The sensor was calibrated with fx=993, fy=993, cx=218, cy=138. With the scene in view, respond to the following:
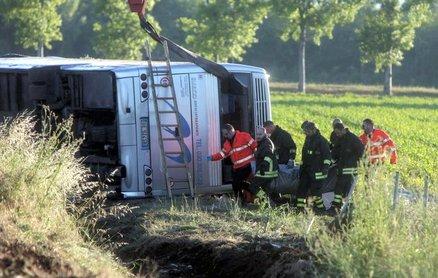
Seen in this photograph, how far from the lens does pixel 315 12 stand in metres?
60.2

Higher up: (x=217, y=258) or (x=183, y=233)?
(x=183, y=233)

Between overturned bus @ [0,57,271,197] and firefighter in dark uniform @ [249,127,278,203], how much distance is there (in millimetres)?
891

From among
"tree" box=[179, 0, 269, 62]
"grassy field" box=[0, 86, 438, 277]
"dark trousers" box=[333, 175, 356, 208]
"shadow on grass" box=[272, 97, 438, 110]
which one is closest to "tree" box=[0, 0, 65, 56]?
"tree" box=[179, 0, 269, 62]

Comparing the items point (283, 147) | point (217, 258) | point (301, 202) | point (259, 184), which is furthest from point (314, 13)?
point (217, 258)

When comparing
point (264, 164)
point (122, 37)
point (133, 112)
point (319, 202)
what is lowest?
point (319, 202)

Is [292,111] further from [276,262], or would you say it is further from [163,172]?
[276,262]

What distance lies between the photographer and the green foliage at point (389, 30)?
61.9 meters

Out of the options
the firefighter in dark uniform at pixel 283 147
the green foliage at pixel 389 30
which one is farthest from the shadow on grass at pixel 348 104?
the firefighter in dark uniform at pixel 283 147

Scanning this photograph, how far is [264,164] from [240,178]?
0.84 metres

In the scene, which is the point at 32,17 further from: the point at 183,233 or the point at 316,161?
the point at 183,233

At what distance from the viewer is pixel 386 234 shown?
8.60 metres

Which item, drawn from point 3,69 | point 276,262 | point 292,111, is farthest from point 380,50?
point 276,262

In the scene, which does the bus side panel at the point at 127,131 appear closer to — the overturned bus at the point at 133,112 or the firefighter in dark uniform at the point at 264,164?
the overturned bus at the point at 133,112

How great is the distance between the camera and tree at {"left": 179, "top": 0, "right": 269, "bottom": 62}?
59781 millimetres
